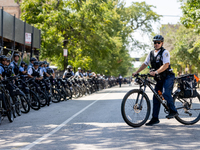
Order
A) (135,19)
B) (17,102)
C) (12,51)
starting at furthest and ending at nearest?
(135,19), (12,51), (17,102)

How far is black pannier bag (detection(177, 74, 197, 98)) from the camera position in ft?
25.8

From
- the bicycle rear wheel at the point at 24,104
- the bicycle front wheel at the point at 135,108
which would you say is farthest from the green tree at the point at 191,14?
the bicycle front wheel at the point at 135,108

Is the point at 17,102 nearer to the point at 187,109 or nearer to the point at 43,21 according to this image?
the point at 187,109

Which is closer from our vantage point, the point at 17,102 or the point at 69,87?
the point at 17,102

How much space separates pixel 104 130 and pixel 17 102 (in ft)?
12.5

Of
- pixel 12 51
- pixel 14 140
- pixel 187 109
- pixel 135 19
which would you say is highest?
pixel 135 19

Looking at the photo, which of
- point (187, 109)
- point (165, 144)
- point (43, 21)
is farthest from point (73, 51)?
point (165, 144)

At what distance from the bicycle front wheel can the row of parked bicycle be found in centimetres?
341

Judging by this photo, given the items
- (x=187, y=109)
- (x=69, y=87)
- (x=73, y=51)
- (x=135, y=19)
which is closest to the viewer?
(x=187, y=109)

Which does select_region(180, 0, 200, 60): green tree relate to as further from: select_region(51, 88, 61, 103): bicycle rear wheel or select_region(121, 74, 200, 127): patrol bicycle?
select_region(121, 74, 200, 127): patrol bicycle

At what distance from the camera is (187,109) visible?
8008mm

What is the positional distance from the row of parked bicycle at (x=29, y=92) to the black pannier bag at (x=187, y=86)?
447 centimetres

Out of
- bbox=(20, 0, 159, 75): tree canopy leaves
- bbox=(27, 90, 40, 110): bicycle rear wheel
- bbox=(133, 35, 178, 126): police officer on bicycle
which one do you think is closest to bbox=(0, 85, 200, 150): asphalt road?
bbox=(133, 35, 178, 126): police officer on bicycle

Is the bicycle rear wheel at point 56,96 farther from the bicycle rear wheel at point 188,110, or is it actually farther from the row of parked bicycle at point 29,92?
the bicycle rear wheel at point 188,110
